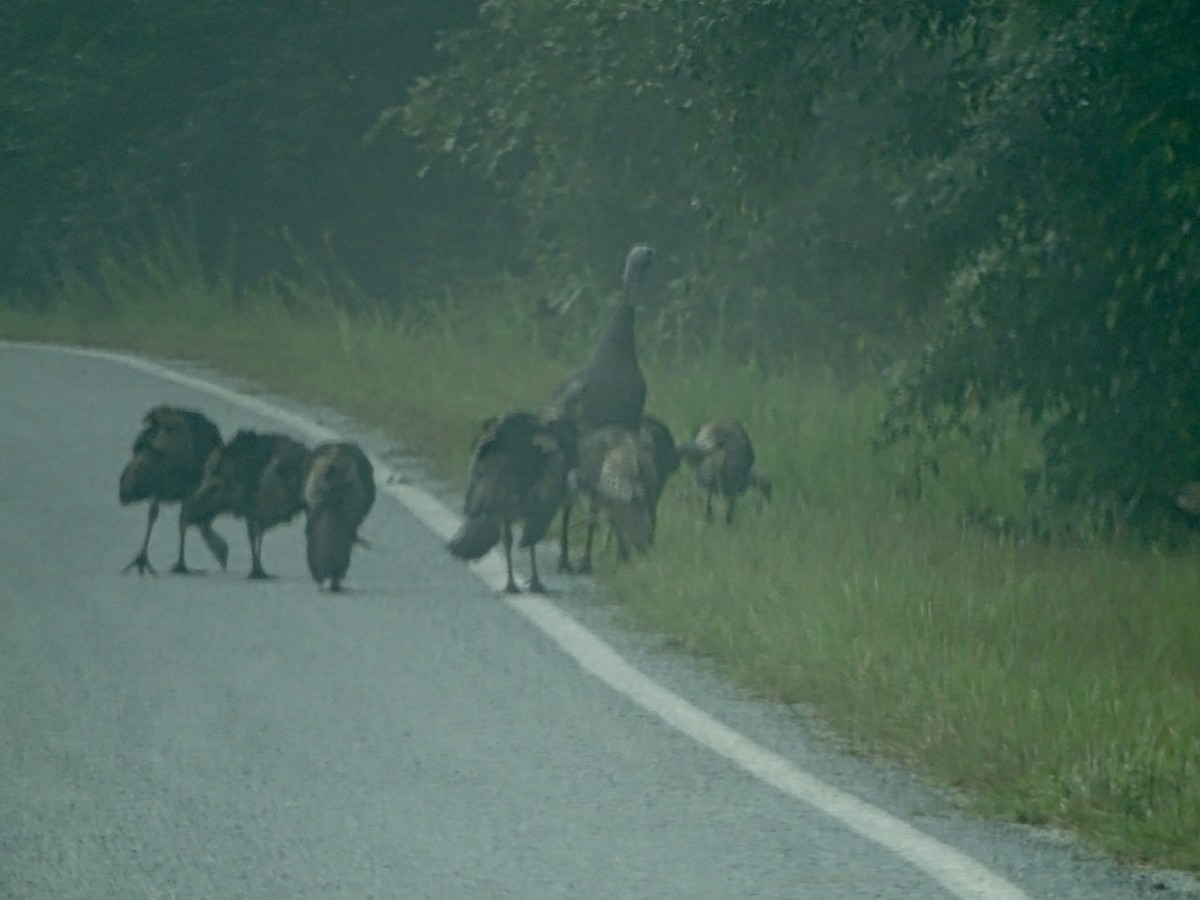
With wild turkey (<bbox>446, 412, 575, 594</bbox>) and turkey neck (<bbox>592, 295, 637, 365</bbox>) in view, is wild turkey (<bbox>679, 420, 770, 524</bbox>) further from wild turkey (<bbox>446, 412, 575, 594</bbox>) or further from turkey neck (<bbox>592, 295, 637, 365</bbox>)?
wild turkey (<bbox>446, 412, 575, 594</bbox>)

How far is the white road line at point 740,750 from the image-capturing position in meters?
5.70

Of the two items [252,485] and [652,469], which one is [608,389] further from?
[252,485]

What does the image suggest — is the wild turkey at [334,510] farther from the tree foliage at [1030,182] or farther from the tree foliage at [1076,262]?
the tree foliage at [1076,262]

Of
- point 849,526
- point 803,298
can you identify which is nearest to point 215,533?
point 849,526

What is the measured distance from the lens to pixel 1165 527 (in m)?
12.2

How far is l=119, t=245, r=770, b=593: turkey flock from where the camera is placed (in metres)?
9.99

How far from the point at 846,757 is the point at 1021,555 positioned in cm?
440

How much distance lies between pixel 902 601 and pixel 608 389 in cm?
292

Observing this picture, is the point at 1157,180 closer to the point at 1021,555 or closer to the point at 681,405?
the point at 1021,555

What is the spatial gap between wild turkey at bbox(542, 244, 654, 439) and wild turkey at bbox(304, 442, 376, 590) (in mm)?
1440

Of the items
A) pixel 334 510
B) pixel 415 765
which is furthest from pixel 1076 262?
pixel 415 765

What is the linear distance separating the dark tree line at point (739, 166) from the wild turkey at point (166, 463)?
307 cm

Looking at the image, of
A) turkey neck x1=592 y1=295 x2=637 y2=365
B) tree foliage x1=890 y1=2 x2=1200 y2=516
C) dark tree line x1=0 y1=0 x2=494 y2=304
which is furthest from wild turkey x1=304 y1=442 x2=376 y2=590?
dark tree line x1=0 y1=0 x2=494 y2=304

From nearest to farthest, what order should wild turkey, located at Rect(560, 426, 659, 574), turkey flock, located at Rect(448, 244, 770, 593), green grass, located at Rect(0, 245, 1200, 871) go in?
green grass, located at Rect(0, 245, 1200, 871), turkey flock, located at Rect(448, 244, 770, 593), wild turkey, located at Rect(560, 426, 659, 574)
